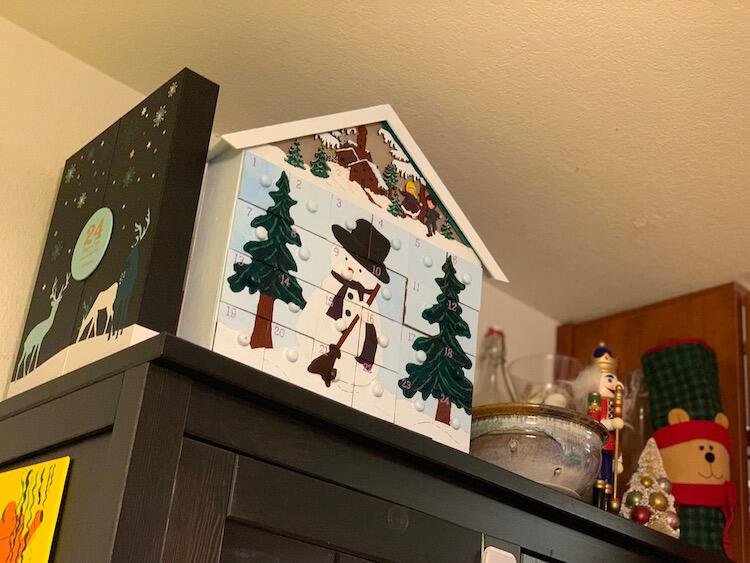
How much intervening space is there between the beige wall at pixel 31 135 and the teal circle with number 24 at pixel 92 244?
0.51ft

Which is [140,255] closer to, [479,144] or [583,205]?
[479,144]

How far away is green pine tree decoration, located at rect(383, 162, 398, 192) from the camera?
1.33 meters

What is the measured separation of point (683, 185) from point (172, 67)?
88cm

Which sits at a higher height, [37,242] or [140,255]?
[37,242]

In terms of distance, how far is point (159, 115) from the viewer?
1201 mm

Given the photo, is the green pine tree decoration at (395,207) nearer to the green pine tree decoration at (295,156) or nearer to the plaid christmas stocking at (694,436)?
the green pine tree decoration at (295,156)

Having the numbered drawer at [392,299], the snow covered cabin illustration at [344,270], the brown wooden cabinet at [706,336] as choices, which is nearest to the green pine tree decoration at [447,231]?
the snow covered cabin illustration at [344,270]

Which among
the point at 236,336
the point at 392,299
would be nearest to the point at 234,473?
the point at 236,336

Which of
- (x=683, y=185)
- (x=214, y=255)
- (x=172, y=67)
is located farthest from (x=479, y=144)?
(x=214, y=255)

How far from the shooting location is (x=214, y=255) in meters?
1.13

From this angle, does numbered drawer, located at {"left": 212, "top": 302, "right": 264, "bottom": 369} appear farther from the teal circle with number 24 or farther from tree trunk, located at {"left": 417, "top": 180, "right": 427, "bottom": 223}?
tree trunk, located at {"left": 417, "top": 180, "right": 427, "bottom": 223}

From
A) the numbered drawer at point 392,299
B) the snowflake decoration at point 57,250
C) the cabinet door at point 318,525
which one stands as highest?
the snowflake decoration at point 57,250

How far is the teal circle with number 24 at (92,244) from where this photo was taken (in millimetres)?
1201

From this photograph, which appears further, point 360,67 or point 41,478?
point 360,67
